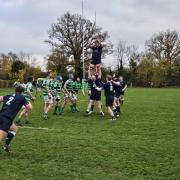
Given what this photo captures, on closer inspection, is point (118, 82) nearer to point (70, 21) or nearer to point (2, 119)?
point (2, 119)

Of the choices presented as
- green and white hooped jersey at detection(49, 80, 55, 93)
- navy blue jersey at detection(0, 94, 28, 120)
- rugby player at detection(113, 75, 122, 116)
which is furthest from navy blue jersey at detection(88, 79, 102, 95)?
navy blue jersey at detection(0, 94, 28, 120)

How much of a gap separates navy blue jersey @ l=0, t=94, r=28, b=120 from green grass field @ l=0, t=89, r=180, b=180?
1.04 m

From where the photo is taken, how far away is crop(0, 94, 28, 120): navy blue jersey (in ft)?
31.4

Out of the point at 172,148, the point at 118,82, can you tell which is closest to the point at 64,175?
the point at 172,148

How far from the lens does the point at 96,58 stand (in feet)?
63.5

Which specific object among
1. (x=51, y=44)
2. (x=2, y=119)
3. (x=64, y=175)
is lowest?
(x=64, y=175)

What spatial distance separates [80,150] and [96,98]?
9224 mm

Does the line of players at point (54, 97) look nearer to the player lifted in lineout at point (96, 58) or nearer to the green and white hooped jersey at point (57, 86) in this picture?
the green and white hooped jersey at point (57, 86)

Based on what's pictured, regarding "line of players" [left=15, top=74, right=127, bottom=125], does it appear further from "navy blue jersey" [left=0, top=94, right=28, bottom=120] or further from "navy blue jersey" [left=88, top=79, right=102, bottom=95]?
"navy blue jersey" [left=0, top=94, right=28, bottom=120]

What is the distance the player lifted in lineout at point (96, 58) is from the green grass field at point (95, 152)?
401 centimetres

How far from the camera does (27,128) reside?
589 inches

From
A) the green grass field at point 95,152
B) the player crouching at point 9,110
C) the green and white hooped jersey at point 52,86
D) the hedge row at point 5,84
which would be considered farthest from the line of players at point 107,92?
the hedge row at point 5,84

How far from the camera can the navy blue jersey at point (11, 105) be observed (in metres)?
9.58

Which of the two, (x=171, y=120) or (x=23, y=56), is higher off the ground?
(x=23, y=56)
